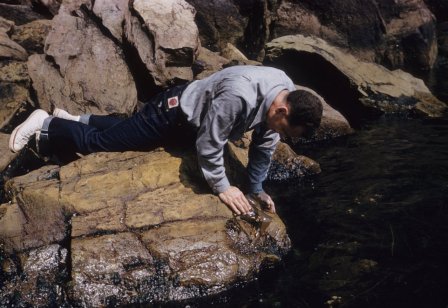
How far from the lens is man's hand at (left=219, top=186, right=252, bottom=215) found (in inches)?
163

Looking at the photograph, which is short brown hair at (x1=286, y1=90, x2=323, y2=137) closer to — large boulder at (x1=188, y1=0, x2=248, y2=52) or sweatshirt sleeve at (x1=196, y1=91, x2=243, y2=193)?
sweatshirt sleeve at (x1=196, y1=91, x2=243, y2=193)

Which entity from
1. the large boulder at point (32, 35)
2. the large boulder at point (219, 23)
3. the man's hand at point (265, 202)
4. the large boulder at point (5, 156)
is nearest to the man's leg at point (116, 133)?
the large boulder at point (5, 156)

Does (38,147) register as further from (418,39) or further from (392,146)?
(418,39)

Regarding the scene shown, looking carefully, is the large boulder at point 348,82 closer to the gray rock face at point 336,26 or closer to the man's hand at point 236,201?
the gray rock face at point 336,26

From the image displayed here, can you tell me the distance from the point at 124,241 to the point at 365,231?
244 cm

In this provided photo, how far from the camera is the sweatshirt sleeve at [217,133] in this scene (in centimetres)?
379

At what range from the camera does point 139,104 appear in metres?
7.24

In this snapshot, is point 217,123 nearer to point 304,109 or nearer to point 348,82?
point 304,109

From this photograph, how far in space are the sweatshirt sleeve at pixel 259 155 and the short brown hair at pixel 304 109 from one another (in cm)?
74

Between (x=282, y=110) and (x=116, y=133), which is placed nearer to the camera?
(x=282, y=110)

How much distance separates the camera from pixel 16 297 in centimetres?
368

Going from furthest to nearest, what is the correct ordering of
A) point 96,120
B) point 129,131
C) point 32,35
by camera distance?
point 32,35
point 96,120
point 129,131

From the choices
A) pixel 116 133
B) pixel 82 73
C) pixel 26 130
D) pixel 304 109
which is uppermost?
pixel 304 109

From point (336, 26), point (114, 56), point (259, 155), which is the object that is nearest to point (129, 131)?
point (259, 155)
